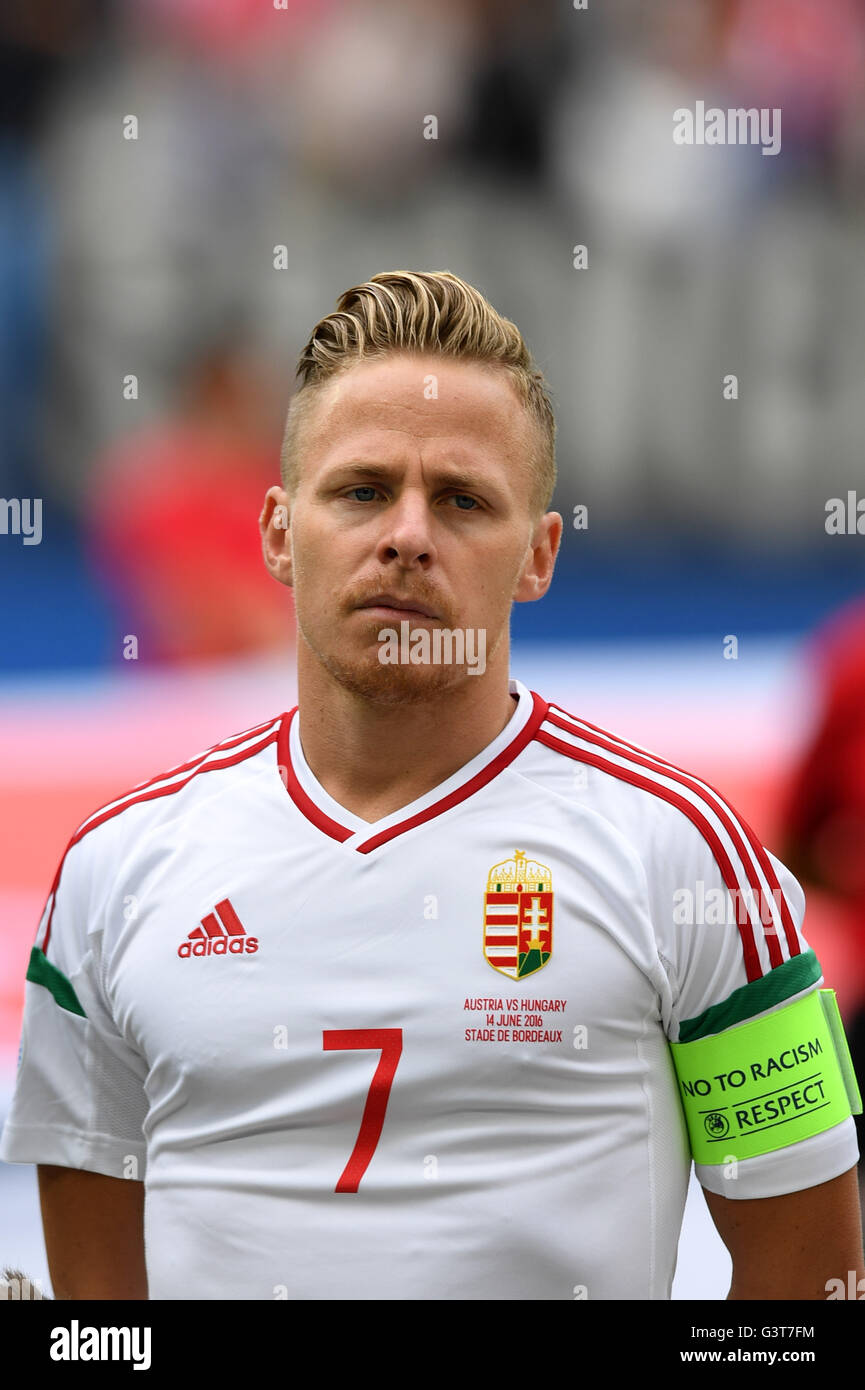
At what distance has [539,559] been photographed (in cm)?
186

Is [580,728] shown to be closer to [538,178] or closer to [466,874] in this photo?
[466,874]

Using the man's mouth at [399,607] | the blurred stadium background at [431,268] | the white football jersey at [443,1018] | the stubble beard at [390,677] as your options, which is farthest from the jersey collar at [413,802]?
the blurred stadium background at [431,268]

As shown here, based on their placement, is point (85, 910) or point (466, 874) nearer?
point (466, 874)

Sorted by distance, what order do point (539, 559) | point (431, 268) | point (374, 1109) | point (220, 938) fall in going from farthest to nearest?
1. point (431, 268)
2. point (539, 559)
3. point (220, 938)
4. point (374, 1109)

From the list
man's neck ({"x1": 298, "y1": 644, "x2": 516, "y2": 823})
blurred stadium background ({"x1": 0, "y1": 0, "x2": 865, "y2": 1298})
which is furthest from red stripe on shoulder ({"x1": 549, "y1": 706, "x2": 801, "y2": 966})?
blurred stadium background ({"x1": 0, "y1": 0, "x2": 865, "y2": 1298})

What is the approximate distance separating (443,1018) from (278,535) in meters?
→ 0.66

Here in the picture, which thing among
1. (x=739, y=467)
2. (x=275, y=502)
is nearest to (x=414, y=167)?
(x=739, y=467)

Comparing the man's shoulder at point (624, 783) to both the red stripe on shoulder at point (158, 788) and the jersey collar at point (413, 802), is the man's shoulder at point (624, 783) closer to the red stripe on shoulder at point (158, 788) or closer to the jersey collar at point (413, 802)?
the jersey collar at point (413, 802)

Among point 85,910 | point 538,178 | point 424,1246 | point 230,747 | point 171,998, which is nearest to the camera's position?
point 424,1246

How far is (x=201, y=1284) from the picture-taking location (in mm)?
1717

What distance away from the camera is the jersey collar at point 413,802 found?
179 centimetres

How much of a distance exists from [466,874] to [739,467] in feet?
8.33

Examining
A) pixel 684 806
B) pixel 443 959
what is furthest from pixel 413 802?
pixel 684 806

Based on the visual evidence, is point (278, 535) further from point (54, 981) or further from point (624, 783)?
point (54, 981)
